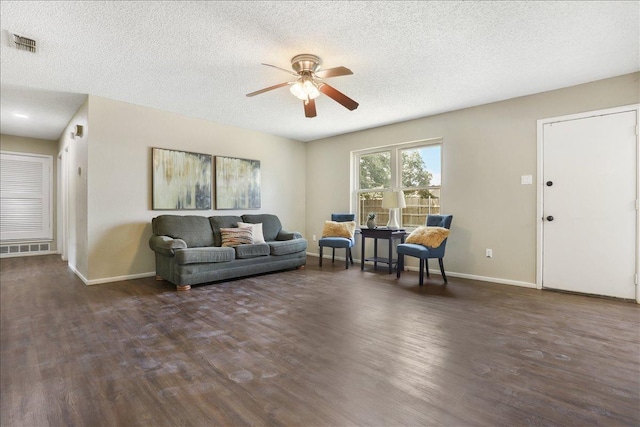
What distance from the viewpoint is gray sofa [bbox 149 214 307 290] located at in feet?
12.8

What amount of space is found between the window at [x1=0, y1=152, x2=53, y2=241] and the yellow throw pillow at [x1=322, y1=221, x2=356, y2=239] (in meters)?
6.20

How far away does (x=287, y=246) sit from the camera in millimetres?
4977

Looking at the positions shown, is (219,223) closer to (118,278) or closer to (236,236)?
(236,236)

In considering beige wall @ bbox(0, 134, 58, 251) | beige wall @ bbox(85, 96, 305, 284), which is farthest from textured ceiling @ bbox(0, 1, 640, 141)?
beige wall @ bbox(0, 134, 58, 251)

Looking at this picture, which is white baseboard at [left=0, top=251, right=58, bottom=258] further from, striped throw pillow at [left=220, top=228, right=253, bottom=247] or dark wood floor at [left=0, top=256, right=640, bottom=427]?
striped throw pillow at [left=220, top=228, right=253, bottom=247]

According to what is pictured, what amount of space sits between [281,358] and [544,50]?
11.7 ft

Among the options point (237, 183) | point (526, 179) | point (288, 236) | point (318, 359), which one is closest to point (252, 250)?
point (288, 236)

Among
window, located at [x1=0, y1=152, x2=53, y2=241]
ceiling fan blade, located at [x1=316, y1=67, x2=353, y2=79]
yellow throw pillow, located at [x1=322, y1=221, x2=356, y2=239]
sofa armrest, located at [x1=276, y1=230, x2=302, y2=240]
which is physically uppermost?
ceiling fan blade, located at [x1=316, y1=67, x2=353, y2=79]

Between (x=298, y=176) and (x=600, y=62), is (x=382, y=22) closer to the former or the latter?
(x=600, y=62)

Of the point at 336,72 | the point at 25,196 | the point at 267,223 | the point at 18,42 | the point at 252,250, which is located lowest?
the point at 252,250

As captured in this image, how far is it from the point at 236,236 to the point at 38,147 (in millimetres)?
5425

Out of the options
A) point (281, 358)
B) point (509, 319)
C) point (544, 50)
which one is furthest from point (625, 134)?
point (281, 358)

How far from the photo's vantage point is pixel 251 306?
3225 mm

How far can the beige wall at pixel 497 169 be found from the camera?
3.74m
